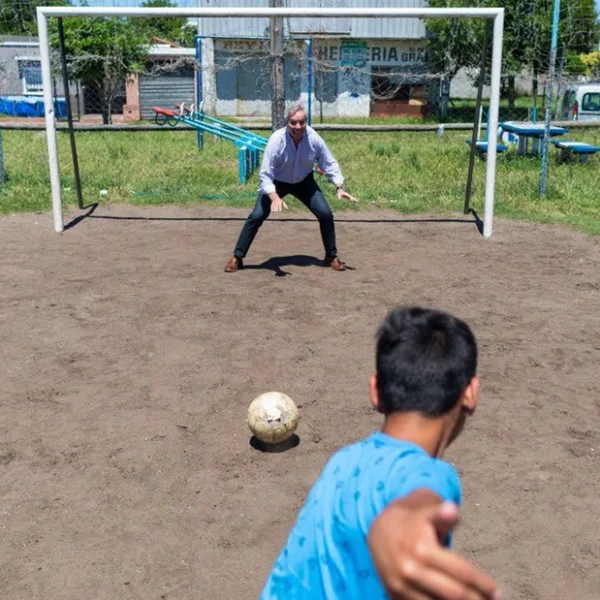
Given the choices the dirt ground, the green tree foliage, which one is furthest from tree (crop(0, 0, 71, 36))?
the green tree foliage

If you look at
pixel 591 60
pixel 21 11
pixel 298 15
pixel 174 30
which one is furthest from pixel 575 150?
pixel 174 30

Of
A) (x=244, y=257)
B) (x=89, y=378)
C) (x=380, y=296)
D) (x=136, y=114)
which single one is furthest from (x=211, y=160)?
(x=136, y=114)

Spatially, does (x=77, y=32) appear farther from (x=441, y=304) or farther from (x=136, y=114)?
(x=441, y=304)

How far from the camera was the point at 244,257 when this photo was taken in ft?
29.5

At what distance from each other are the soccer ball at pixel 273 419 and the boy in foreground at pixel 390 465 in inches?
113

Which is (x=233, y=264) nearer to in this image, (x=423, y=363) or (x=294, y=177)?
(x=294, y=177)

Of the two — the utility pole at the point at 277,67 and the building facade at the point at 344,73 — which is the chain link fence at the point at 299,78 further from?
the utility pole at the point at 277,67

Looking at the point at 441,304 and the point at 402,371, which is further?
the point at 441,304

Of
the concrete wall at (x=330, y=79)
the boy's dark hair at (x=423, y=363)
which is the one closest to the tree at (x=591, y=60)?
the concrete wall at (x=330, y=79)

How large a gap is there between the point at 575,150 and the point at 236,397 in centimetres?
1178

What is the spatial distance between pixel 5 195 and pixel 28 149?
693 centimetres

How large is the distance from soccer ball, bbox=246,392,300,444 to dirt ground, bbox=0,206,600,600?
14 centimetres

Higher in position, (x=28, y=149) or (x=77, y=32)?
(x=77, y=32)

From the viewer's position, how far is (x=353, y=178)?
14.4 m
